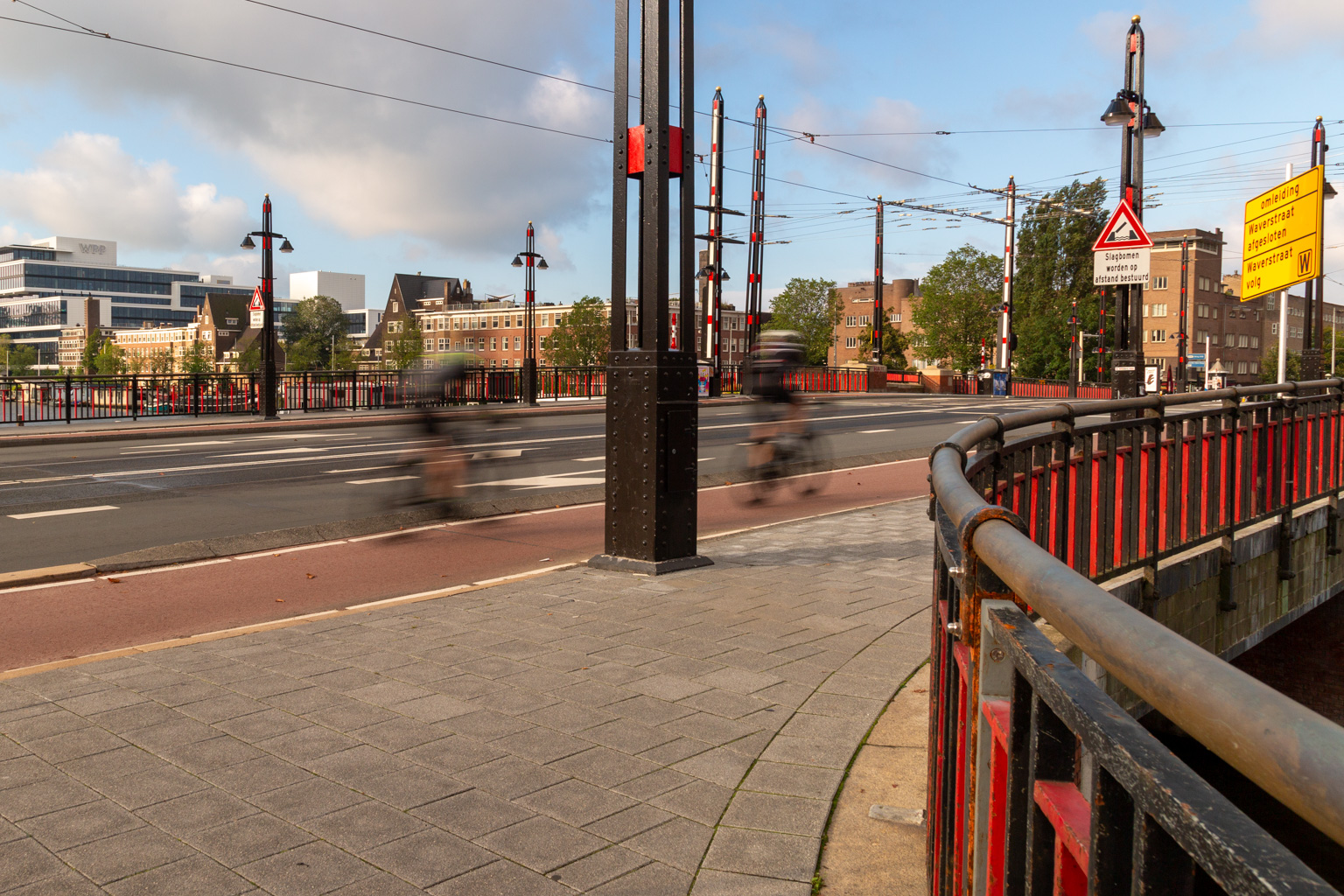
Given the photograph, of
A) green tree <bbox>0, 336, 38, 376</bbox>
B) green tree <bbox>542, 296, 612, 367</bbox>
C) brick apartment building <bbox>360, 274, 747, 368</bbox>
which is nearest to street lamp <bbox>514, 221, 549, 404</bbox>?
green tree <bbox>542, 296, 612, 367</bbox>

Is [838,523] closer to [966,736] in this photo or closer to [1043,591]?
[966,736]

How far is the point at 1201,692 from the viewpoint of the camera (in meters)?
0.86

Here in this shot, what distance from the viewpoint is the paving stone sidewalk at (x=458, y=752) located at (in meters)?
2.99

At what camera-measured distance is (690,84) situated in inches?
293

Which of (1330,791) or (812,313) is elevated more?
(812,313)

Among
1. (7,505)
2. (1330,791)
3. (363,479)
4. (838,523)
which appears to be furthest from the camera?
(363,479)

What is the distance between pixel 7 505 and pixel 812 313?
9232 centimetres

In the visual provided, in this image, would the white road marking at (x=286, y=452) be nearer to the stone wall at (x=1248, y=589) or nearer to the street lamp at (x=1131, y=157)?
the street lamp at (x=1131, y=157)

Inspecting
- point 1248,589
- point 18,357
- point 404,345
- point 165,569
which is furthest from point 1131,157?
point 18,357

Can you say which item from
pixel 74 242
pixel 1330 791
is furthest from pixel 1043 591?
pixel 74 242

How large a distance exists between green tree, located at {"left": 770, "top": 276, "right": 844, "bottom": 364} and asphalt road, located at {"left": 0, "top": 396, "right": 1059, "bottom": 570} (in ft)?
255

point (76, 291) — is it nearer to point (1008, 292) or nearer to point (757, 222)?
point (757, 222)

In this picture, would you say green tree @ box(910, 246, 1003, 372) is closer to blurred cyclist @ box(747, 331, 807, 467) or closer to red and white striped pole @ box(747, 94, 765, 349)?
red and white striped pole @ box(747, 94, 765, 349)

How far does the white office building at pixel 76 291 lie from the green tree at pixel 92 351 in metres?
23.5
